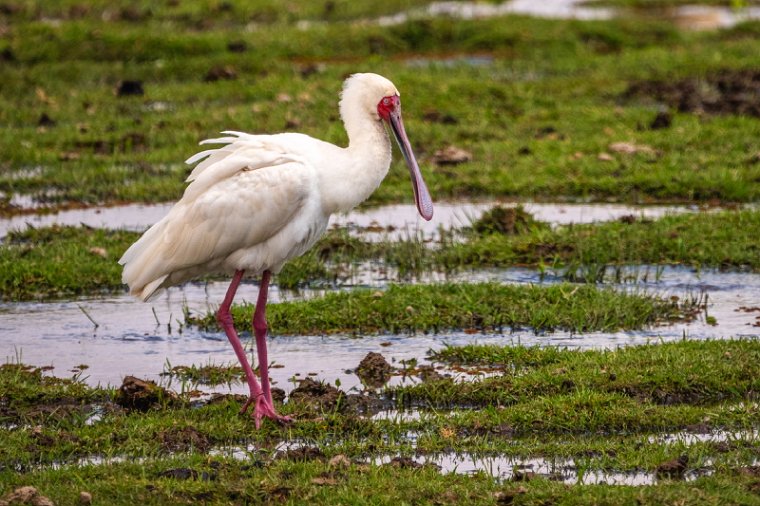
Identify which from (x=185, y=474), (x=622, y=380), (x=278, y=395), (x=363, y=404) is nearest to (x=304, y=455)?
(x=185, y=474)

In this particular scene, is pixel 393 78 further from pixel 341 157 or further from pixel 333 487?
pixel 333 487

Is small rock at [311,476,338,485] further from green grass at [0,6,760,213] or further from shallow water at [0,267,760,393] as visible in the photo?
green grass at [0,6,760,213]

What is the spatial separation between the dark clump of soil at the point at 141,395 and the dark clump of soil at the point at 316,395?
2.39 ft

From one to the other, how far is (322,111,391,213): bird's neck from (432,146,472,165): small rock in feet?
20.9

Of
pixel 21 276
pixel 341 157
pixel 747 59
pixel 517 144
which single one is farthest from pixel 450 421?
pixel 747 59

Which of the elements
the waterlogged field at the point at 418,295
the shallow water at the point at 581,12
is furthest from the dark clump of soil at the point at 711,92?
the shallow water at the point at 581,12

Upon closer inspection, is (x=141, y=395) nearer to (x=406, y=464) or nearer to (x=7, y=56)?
(x=406, y=464)

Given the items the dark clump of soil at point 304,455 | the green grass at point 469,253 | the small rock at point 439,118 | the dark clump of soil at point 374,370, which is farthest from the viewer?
the small rock at point 439,118

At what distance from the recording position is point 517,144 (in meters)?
15.0

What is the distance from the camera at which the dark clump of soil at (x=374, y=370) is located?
27.4 ft

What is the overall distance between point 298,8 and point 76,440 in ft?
61.8

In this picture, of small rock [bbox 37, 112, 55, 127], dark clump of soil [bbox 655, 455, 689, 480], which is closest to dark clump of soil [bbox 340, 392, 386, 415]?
dark clump of soil [bbox 655, 455, 689, 480]

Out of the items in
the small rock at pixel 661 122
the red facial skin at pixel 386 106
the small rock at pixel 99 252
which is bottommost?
the small rock at pixel 99 252

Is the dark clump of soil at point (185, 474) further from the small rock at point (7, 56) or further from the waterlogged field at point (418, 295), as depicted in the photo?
the small rock at point (7, 56)
